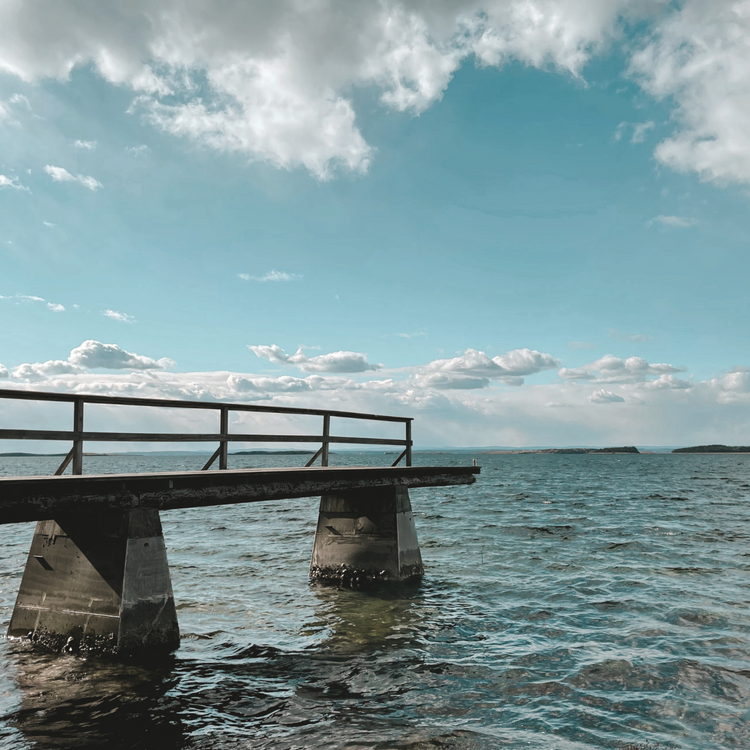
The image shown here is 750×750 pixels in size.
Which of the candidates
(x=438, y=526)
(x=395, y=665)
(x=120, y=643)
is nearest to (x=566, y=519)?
(x=438, y=526)

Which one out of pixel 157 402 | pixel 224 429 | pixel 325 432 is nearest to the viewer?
pixel 157 402

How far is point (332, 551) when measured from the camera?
46.8ft

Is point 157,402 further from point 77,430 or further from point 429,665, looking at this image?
point 429,665

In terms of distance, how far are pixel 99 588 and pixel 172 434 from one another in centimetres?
244

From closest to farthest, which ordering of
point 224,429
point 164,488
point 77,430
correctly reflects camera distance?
point 77,430 < point 164,488 < point 224,429

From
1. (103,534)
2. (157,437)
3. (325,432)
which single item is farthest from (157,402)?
(325,432)

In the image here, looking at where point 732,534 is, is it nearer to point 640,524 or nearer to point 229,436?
point 640,524

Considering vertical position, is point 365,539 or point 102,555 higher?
point 102,555

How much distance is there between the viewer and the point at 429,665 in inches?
358

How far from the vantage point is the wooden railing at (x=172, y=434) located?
8.35 meters

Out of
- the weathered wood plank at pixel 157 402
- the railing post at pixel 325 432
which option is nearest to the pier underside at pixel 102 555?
the weathered wood plank at pixel 157 402

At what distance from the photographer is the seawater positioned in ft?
22.6

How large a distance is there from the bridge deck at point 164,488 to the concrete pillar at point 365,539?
62 centimetres

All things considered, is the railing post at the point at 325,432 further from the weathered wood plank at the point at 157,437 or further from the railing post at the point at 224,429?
the railing post at the point at 224,429
